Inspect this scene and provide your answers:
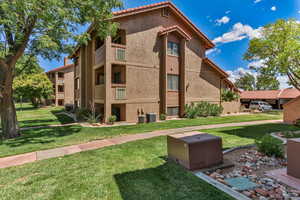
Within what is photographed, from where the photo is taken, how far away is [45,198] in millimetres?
3537

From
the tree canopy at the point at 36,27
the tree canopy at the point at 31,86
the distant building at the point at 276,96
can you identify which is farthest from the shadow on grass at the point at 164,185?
the distant building at the point at 276,96

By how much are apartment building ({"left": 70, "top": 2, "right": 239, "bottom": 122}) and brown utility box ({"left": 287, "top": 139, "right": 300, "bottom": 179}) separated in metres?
11.4

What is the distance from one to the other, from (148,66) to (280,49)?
16969 mm

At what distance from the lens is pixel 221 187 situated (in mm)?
3801

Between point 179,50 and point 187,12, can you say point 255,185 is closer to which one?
point 179,50

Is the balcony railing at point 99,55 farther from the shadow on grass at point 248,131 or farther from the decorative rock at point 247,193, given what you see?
the decorative rock at point 247,193

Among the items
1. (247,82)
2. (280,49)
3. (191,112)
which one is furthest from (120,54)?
(247,82)

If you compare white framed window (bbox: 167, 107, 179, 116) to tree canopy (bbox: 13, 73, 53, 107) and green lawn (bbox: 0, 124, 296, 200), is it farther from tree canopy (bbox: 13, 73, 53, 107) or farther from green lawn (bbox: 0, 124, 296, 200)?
tree canopy (bbox: 13, 73, 53, 107)

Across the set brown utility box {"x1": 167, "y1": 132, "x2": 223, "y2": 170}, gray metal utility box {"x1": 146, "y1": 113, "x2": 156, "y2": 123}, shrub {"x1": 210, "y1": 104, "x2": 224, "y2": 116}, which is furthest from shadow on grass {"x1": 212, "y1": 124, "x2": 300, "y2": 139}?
shrub {"x1": 210, "y1": 104, "x2": 224, "y2": 116}

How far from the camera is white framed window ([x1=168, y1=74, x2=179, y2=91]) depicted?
16672 millimetres

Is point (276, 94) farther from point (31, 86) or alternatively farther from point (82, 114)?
point (31, 86)

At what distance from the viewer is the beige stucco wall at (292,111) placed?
44.4 ft

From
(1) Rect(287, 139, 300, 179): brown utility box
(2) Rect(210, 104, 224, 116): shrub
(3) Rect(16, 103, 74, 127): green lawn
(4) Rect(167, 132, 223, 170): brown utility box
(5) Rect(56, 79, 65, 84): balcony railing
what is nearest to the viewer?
(1) Rect(287, 139, 300, 179): brown utility box

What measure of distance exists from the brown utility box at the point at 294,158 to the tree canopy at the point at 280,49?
A: 17.5 metres
